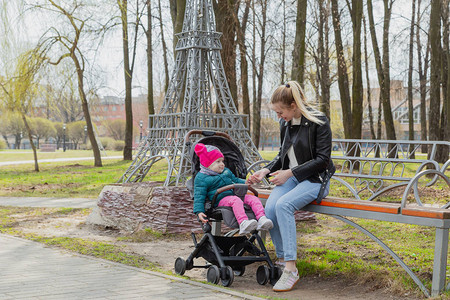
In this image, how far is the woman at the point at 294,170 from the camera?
4.99 meters

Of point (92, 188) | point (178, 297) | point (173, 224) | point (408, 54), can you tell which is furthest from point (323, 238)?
point (408, 54)

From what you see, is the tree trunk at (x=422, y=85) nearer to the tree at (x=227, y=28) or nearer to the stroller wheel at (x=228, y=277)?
the tree at (x=227, y=28)

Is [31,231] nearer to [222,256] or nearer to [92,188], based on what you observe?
[222,256]

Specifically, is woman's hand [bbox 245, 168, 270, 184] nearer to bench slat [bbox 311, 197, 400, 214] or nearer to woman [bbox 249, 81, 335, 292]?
woman [bbox 249, 81, 335, 292]

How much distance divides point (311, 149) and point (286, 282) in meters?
1.20

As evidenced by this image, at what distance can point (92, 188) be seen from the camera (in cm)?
1571

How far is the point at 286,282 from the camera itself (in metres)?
4.90

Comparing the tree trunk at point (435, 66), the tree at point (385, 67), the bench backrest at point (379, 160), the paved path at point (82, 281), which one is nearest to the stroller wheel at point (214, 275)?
the paved path at point (82, 281)

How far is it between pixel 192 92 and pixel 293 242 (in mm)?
5273

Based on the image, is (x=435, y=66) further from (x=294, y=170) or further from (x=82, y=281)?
(x=82, y=281)

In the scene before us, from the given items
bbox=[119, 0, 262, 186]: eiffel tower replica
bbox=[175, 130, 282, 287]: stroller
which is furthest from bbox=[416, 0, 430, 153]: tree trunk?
bbox=[175, 130, 282, 287]: stroller

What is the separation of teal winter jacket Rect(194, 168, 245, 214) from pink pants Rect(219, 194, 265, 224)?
0.14m

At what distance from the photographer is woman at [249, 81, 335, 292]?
16.4ft

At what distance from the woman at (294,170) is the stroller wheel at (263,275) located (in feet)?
0.72
